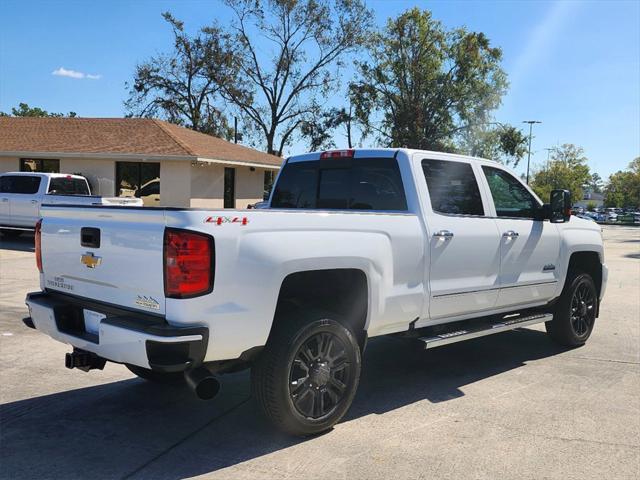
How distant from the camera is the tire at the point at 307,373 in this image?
3.80 meters

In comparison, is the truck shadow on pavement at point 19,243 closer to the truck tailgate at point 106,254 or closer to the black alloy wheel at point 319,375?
the truck tailgate at point 106,254

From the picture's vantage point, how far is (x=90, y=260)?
3916 millimetres

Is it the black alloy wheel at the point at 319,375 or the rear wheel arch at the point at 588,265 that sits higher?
the rear wheel arch at the point at 588,265

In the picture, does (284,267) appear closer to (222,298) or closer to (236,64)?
(222,298)

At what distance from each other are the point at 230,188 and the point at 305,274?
24808mm

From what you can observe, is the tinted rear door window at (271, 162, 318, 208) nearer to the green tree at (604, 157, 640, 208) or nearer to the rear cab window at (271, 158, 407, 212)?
the rear cab window at (271, 158, 407, 212)

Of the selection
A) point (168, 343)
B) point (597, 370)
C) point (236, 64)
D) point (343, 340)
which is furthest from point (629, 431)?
point (236, 64)

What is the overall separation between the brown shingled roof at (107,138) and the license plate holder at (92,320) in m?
19.3

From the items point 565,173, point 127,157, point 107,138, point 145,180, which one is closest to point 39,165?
point 107,138

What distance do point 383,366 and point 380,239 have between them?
205 cm

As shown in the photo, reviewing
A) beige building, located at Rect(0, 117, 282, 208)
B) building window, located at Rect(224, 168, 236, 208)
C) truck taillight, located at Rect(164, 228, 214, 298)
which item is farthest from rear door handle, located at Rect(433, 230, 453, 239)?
building window, located at Rect(224, 168, 236, 208)

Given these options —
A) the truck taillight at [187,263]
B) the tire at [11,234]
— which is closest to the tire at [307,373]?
the truck taillight at [187,263]

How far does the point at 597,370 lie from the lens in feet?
19.3

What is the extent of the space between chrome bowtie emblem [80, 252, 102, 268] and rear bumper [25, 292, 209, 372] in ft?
0.85
